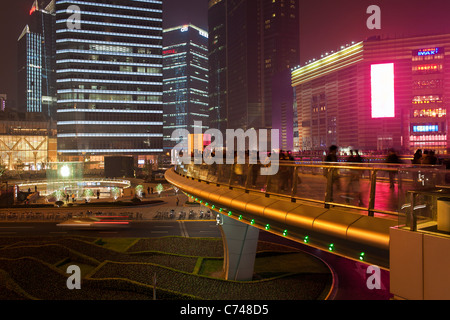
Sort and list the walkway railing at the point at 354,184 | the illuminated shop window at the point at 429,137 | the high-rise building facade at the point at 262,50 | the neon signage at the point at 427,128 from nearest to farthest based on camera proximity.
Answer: the walkway railing at the point at 354,184
the illuminated shop window at the point at 429,137
the neon signage at the point at 427,128
the high-rise building facade at the point at 262,50

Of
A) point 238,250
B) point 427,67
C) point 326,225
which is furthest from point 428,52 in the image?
point 326,225

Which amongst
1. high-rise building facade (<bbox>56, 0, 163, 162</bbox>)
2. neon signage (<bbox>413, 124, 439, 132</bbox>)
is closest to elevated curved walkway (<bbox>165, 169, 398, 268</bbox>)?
high-rise building facade (<bbox>56, 0, 163, 162</bbox>)

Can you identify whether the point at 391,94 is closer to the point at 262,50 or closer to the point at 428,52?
the point at 428,52

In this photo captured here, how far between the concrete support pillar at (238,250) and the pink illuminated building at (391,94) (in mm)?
89960

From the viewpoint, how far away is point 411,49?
120125 mm

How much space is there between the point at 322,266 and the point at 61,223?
98.4 feet

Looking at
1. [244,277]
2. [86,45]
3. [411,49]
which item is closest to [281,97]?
[411,49]

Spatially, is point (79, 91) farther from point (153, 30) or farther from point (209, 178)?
point (209, 178)

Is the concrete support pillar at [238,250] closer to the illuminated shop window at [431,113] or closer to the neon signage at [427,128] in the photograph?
the neon signage at [427,128]

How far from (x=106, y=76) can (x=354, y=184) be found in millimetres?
110986

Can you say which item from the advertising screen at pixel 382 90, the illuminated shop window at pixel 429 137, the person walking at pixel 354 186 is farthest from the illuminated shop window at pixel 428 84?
the person walking at pixel 354 186

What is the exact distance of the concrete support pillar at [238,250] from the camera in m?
21.6

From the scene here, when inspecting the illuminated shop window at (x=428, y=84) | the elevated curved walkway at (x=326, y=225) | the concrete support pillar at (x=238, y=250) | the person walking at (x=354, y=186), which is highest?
the illuminated shop window at (x=428, y=84)
